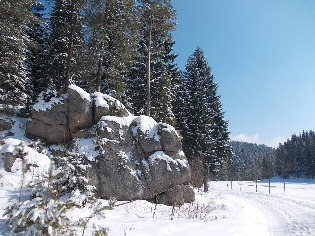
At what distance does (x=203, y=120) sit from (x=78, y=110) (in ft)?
55.9

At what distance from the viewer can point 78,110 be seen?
14.9 metres

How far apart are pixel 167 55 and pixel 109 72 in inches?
401

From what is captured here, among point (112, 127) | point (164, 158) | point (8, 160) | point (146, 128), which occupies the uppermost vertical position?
point (146, 128)

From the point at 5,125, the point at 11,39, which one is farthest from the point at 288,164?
the point at 11,39

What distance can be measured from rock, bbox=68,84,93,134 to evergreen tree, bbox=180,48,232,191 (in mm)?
13873

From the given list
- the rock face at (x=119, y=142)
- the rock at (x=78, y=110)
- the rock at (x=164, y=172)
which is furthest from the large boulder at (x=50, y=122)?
the rock at (x=164, y=172)

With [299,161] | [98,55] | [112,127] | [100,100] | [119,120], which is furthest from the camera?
[299,161]

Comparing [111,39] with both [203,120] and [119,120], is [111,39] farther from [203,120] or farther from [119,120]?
[203,120]

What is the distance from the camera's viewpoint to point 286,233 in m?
11.3

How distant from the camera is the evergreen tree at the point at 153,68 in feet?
68.0

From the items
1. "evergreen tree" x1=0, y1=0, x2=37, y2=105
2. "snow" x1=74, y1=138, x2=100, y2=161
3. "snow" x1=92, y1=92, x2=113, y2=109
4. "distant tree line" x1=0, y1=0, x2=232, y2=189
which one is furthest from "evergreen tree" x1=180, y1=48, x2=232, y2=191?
"evergreen tree" x1=0, y1=0, x2=37, y2=105

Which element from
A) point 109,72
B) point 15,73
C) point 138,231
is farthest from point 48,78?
point 138,231

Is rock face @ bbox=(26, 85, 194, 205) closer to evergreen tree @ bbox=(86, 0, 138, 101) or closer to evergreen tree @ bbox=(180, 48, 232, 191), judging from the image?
evergreen tree @ bbox=(86, 0, 138, 101)

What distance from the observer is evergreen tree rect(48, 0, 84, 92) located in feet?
58.6
